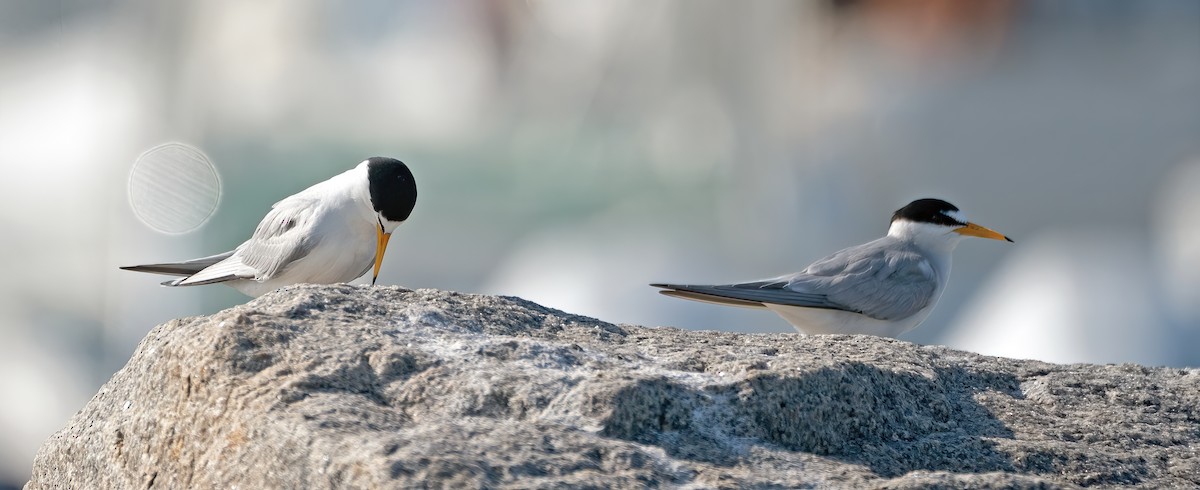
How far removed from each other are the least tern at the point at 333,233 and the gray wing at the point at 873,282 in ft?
4.49

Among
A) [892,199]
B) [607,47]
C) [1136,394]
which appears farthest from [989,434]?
[607,47]

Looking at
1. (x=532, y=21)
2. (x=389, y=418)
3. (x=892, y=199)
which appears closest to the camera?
(x=389, y=418)

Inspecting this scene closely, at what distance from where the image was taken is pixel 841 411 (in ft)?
6.12

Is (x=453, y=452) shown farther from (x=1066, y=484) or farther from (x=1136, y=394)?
(x=1136, y=394)

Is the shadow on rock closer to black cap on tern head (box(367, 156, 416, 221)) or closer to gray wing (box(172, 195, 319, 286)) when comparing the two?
black cap on tern head (box(367, 156, 416, 221))

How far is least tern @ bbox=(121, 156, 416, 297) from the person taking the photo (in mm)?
3584

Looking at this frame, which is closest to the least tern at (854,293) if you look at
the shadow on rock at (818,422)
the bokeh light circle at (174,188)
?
the shadow on rock at (818,422)

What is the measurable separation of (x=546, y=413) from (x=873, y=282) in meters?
2.69

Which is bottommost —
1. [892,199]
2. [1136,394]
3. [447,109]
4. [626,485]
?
[626,485]

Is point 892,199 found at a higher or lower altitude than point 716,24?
lower

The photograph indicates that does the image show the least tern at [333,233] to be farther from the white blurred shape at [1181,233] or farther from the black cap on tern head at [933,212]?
the white blurred shape at [1181,233]

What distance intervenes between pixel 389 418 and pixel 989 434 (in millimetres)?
981

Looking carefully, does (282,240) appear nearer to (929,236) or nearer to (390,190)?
(390,190)

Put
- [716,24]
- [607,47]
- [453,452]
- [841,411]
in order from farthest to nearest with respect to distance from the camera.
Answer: [607,47] < [716,24] < [841,411] < [453,452]
